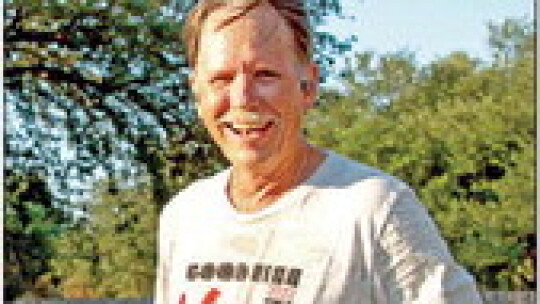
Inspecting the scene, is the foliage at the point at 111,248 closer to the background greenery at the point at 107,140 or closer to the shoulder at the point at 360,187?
the background greenery at the point at 107,140

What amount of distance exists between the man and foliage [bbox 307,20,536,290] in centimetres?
674

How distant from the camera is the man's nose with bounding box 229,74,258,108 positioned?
954 millimetres

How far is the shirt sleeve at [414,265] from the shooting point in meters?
0.93

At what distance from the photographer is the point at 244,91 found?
3.13 feet

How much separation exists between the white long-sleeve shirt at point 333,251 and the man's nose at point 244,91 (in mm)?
87

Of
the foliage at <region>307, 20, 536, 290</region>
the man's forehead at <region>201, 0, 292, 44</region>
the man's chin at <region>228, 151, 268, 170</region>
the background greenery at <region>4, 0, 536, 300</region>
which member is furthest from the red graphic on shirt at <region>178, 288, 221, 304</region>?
the foliage at <region>307, 20, 536, 290</region>

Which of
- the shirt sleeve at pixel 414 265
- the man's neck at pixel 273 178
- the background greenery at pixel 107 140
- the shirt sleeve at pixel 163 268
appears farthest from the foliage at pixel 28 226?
the shirt sleeve at pixel 414 265

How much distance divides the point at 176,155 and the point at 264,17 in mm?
5757

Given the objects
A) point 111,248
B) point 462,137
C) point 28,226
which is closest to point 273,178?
point 111,248

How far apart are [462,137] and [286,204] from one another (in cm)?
795

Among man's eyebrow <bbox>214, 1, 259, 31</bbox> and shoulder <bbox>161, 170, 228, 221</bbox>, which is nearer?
man's eyebrow <bbox>214, 1, 259, 31</bbox>

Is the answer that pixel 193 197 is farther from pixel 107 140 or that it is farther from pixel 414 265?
pixel 107 140

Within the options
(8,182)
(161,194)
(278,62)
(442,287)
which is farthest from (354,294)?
(8,182)

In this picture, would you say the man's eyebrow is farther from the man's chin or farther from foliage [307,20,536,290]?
foliage [307,20,536,290]
